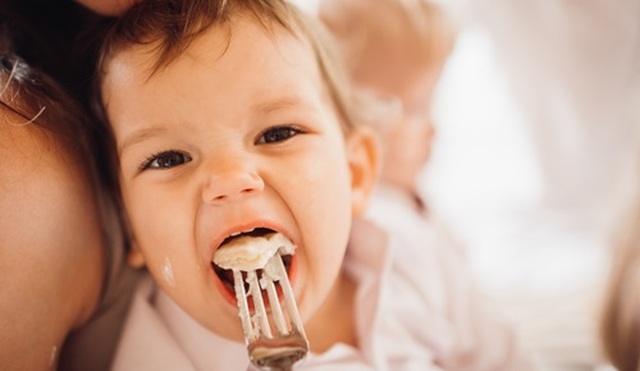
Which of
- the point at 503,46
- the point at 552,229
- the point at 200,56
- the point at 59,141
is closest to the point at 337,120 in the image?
the point at 200,56

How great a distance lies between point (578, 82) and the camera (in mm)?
1669

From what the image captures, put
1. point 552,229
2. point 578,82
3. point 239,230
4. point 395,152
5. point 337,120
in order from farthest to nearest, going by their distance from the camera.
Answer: point 578,82, point 552,229, point 395,152, point 337,120, point 239,230

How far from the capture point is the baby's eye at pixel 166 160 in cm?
78

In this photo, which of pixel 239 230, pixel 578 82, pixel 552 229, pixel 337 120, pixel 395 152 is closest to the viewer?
pixel 239 230

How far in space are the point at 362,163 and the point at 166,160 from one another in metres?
0.28

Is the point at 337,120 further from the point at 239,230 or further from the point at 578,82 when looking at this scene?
the point at 578,82

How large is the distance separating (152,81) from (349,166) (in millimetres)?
292

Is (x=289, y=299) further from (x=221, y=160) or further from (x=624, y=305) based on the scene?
(x=624, y=305)

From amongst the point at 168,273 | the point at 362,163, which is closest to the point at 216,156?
the point at 168,273

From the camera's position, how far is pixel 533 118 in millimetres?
1685

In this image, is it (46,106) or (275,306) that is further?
(46,106)

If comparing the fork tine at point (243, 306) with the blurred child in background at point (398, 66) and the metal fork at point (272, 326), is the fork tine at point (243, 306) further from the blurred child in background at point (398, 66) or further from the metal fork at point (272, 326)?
the blurred child in background at point (398, 66)

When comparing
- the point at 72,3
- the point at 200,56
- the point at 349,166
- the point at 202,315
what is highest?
the point at 72,3

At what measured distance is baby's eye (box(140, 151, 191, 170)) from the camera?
0.78 metres
